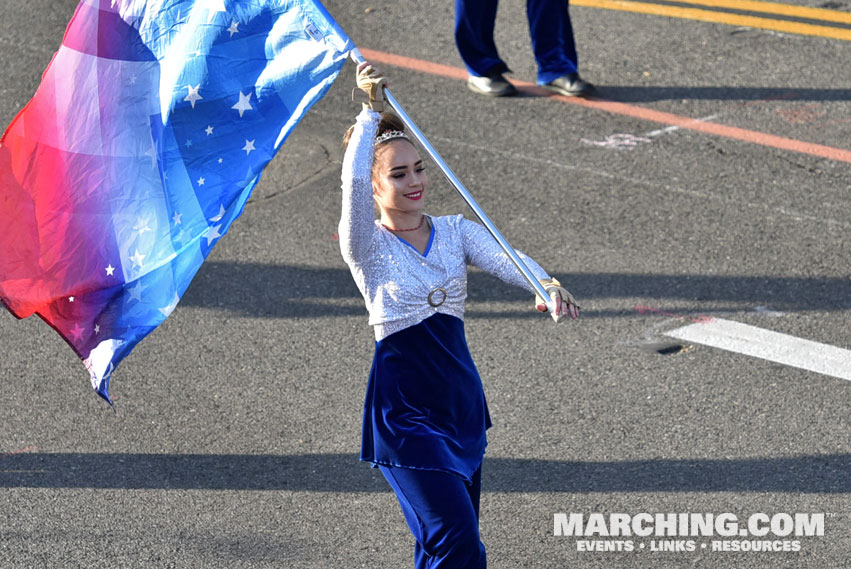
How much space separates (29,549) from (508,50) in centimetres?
637

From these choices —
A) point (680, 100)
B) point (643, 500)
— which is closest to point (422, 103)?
point (680, 100)

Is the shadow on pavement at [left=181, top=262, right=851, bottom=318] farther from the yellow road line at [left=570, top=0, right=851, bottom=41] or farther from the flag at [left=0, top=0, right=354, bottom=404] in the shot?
the yellow road line at [left=570, top=0, right=851, bottom=41]

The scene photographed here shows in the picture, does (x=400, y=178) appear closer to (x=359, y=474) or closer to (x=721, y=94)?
(x=359, y=474)

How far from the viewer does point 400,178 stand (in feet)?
14.3

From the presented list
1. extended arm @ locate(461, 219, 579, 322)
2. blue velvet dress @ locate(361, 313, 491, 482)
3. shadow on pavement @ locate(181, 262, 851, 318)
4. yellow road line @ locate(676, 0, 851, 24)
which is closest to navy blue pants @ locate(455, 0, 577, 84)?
yellow road line @ locate(676, 0, 851, 24)

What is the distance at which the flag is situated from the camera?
457 cm

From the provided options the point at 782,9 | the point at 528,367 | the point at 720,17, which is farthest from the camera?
the point at 782,9

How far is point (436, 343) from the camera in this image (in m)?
4.31

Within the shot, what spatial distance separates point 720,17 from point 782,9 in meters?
0.61

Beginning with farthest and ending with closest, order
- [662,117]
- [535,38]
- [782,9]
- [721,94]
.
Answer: [782,9] → [535,38] → [721,94] → [662,117]

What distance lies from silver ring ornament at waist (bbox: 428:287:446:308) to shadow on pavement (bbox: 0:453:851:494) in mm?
1496

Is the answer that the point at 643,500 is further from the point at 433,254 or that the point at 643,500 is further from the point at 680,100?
the point at 680,100

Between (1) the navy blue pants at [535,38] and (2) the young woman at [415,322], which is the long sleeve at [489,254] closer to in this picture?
(2) the young woman at [415,322]

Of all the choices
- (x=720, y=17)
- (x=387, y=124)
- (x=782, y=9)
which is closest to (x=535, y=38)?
(x=720, y=17)
